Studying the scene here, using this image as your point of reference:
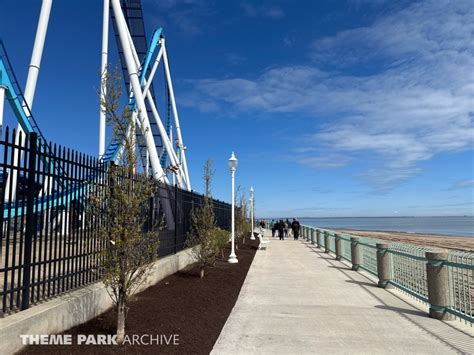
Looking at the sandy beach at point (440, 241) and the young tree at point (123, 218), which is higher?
the young tree at point (123, 218)

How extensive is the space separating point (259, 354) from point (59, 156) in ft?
11.9

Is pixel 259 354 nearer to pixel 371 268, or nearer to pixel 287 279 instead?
pixel 287 279

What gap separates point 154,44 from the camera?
2939 cm

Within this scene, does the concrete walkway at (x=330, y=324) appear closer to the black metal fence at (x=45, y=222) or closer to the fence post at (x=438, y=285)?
the fence post at (x=438, y=285)

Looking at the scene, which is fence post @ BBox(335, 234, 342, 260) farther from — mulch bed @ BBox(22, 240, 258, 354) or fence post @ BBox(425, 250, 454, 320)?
fence post @ BBox(425, 250, 454, 320)

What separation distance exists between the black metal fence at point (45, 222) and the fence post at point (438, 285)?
207 inches

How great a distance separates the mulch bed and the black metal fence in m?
0.71

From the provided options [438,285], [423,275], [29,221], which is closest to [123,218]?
[29,221]

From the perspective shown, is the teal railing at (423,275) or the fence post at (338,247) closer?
the teal railing at (423,275)

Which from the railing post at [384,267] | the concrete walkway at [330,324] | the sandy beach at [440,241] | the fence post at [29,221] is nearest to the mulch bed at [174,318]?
the concrete walkway at [330,324]

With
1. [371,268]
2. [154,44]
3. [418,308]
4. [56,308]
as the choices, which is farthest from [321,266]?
[154,44]

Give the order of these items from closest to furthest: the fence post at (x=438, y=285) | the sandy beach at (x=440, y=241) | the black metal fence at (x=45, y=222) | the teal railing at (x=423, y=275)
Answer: the black metal fence at (x=45, y=222) → the teal railing at (x=423, y=275) → the fence post at (x=438, y=285) → the sandy beach at (x=440, y=241)

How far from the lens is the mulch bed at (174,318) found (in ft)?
14.9

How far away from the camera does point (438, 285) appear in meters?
6.15
